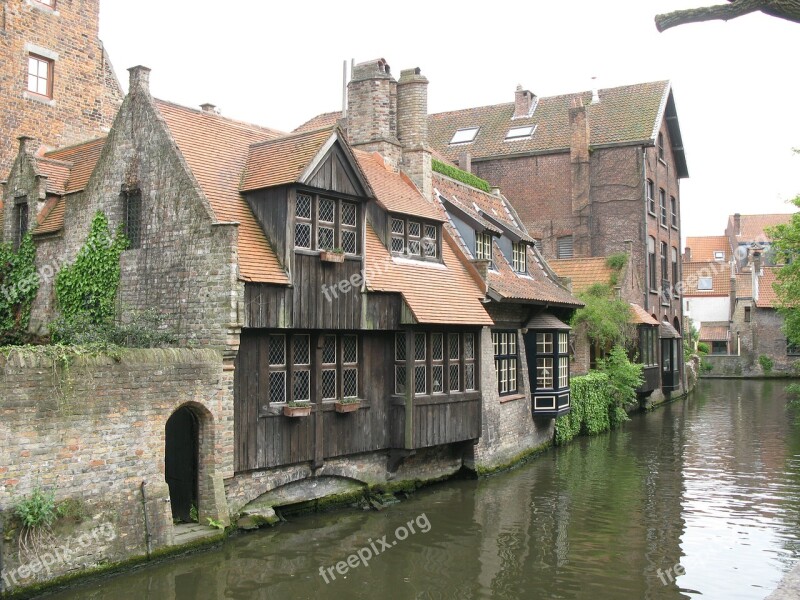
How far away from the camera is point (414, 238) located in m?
18.0

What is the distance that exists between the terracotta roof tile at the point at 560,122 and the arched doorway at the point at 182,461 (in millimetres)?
28501

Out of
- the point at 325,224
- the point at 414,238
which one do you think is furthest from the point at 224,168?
the point at 414,238

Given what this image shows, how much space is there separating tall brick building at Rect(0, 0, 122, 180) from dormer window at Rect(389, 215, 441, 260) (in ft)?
37.1

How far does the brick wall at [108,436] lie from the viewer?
413 inches

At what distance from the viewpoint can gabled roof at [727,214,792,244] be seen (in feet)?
252

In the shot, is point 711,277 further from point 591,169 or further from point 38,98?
point 38,98

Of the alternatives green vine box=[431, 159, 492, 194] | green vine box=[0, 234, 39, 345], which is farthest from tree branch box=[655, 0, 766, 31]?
green vine box=[431, 159, 492, 194]

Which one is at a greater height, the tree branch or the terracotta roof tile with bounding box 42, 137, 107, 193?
the terracotta roof tile with bounding box 42, 137, 107, 193

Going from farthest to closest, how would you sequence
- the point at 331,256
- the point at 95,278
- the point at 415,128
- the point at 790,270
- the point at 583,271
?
1. the point at 583,271
2. the point at 790,270
3. the point at 415,128
4. the point at 95,278
5. the point at 331,256

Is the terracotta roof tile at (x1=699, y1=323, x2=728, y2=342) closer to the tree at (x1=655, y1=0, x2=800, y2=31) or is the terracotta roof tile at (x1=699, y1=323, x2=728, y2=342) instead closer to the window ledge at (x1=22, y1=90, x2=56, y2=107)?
the window ledge at (x1=22, y1=90, x2=56, y2=107)

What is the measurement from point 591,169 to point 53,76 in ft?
80.5

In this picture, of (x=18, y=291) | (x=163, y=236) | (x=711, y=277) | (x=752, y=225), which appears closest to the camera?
(x=163, y=236)

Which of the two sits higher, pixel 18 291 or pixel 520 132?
pixel 520 132

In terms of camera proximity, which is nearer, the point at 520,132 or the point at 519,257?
the point at 519,257
